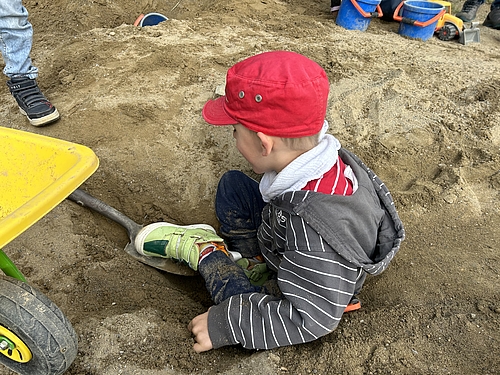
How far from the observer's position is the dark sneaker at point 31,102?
252 cm

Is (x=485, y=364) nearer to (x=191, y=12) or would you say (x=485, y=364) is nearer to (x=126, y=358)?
(x=126, y=358)

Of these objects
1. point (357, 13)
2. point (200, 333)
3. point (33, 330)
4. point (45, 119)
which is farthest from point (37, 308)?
point (357, 13)

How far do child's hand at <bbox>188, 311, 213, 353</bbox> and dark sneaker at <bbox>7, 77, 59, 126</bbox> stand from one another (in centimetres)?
163

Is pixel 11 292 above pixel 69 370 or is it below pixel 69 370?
above

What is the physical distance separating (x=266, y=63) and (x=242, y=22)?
2.91 metres

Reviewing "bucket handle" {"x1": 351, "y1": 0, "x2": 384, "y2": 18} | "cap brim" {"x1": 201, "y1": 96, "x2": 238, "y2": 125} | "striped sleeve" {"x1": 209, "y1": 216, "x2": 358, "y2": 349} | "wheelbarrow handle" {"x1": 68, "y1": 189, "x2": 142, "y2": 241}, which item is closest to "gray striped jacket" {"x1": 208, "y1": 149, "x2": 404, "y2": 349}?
"striped sleeve" {"x1": 209, "y1": 216, "x2": 358, "y2": 349}

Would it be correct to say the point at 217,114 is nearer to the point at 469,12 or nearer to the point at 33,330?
the point at 33,330

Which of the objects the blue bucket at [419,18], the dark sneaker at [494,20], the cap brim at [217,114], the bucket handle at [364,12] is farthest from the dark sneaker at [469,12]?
the cap brim at [217,114]

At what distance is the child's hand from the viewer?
4.84 ft

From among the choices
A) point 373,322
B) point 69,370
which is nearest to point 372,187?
point 373,322

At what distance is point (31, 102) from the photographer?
2.53 metres

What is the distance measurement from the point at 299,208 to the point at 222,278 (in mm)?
562

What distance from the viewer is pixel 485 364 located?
139cm

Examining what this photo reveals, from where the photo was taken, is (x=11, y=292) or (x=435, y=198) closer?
(x=11, y=292)
